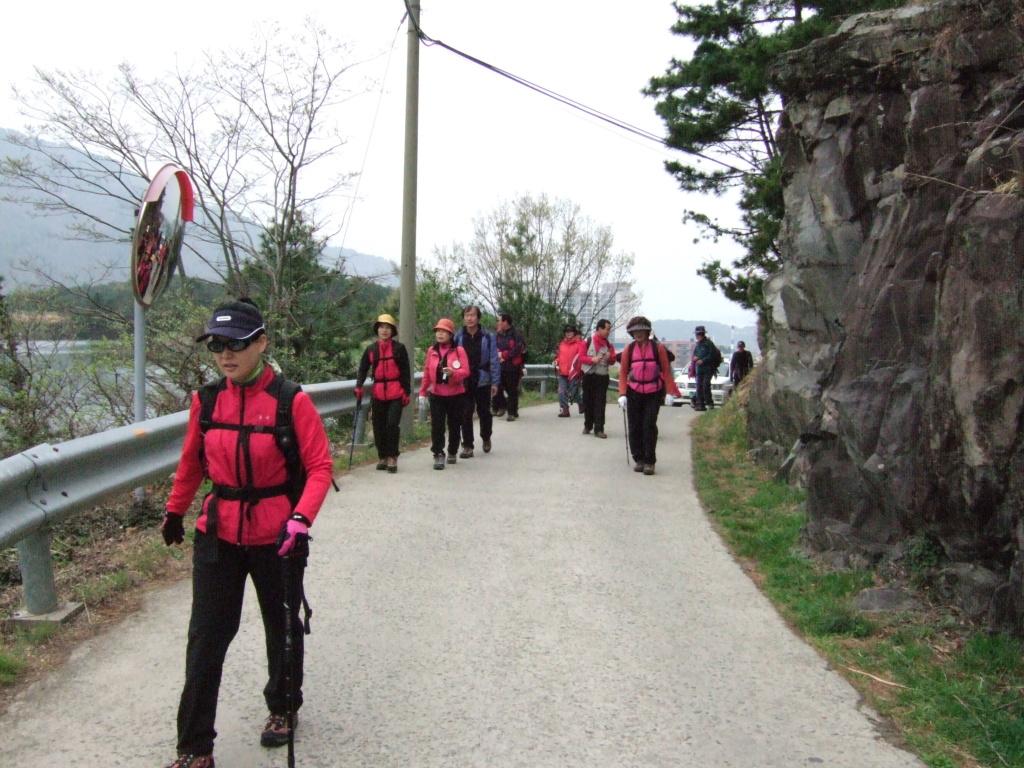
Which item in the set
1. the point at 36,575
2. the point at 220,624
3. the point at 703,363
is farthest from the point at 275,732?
the point at 703,363

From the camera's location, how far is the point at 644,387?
38.5 feet

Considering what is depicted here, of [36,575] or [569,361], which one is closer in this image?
[36,575]

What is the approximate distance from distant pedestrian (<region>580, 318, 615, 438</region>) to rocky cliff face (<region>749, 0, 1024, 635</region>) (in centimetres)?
486

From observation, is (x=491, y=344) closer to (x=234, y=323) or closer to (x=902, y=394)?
(x=902, y=394)

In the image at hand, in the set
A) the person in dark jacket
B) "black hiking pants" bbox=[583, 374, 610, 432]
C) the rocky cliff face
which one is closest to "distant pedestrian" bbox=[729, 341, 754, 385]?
"black hiking pants" bbox=[583, 374, 610, 432]

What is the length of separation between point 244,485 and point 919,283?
4878mm

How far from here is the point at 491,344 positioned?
12.8m

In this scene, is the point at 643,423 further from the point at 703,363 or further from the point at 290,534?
the point at 703,363

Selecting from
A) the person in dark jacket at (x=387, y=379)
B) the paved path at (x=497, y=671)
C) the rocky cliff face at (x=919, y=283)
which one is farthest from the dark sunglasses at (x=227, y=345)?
the person in dark jacket at (x=387, y=379)

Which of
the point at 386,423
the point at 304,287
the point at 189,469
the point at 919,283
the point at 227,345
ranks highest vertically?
the point at 304,287

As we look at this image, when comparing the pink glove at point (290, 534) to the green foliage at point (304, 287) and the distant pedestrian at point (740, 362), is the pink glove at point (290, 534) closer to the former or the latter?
the green foliage at point (304, 287)

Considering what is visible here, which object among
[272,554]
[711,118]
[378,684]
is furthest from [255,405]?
[711,118]

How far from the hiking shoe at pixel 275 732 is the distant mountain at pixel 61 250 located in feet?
44.5

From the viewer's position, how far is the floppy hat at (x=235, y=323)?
3.68 metres
